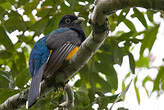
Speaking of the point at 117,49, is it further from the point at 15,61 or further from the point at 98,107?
the point at 15,61

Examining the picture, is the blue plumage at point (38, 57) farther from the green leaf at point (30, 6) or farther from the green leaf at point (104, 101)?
the green leaf at point (104, 101)

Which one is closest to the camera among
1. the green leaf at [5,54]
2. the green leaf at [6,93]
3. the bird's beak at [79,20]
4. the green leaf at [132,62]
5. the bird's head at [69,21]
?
the green leaf at [6,93]

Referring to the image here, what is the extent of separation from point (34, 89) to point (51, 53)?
0.77 metres

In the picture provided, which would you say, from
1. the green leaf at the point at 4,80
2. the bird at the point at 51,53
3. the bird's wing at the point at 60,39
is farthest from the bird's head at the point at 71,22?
the green leaf at the point at 4,80

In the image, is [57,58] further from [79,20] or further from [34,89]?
[79,20]

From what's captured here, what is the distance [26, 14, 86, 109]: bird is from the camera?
3.97 metres

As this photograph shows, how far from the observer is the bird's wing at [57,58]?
400 centimetres

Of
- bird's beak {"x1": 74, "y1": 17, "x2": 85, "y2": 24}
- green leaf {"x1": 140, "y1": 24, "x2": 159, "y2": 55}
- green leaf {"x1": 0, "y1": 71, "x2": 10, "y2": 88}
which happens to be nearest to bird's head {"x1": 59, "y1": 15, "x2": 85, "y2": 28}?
bird's beak {"x1": 74, "y1": 17, "x2": 85, "y2": 24}

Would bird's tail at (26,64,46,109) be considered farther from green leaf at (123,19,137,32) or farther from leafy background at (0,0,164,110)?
green leaf at (123,19,137,32)

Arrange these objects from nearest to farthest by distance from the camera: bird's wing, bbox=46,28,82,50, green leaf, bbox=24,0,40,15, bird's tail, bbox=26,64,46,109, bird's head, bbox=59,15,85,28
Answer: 1. bird's tail, bbox=26,64,46,109
2. bird's wing, bbox=46,28,82,50
3. green leaf, bbox=24,0,40,15
4. bird's head, bbox=59,15,85,28

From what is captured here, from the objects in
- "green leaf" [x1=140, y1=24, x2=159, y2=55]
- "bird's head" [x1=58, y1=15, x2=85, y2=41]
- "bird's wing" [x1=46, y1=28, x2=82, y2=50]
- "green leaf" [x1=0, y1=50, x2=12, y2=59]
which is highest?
"bird's head" [x1=58, y1=15, x2=85, y2=41]

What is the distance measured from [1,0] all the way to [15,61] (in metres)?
1.19

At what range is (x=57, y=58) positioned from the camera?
4.14 metres

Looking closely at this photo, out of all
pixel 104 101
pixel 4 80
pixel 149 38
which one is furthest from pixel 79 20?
pixel 104 101
